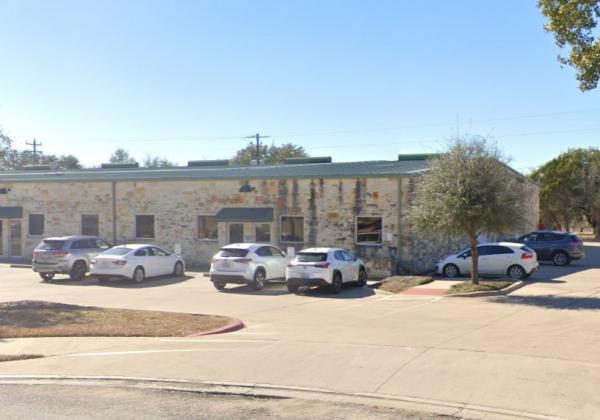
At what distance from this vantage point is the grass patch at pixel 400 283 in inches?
887

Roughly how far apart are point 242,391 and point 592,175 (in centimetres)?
6666

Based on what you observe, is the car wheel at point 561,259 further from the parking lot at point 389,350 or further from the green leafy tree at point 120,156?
the green leafy tree at point 120,156

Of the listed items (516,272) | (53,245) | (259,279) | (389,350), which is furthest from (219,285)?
(389,350)

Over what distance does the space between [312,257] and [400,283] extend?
3.49 meters

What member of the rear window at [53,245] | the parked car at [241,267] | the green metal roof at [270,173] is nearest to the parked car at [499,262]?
the green metal roof at [270,173]

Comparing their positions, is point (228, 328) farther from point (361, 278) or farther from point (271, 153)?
point (271, 153)

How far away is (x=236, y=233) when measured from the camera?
31.8m

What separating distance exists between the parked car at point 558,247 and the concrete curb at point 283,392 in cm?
2715

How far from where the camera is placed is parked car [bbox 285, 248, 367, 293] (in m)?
21.5

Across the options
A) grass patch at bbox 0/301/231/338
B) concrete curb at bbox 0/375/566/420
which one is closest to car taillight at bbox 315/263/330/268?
grass patch at bbox 0/301/231/338

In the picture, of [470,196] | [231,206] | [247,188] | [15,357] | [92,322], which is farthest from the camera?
[231,206]

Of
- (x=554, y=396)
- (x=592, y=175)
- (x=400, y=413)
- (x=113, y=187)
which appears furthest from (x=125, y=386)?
(x=592, y=175)

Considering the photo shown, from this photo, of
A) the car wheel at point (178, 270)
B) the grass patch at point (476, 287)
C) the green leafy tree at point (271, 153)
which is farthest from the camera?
the green leafy tree at point (271, 153)

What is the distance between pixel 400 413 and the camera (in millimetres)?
7645
